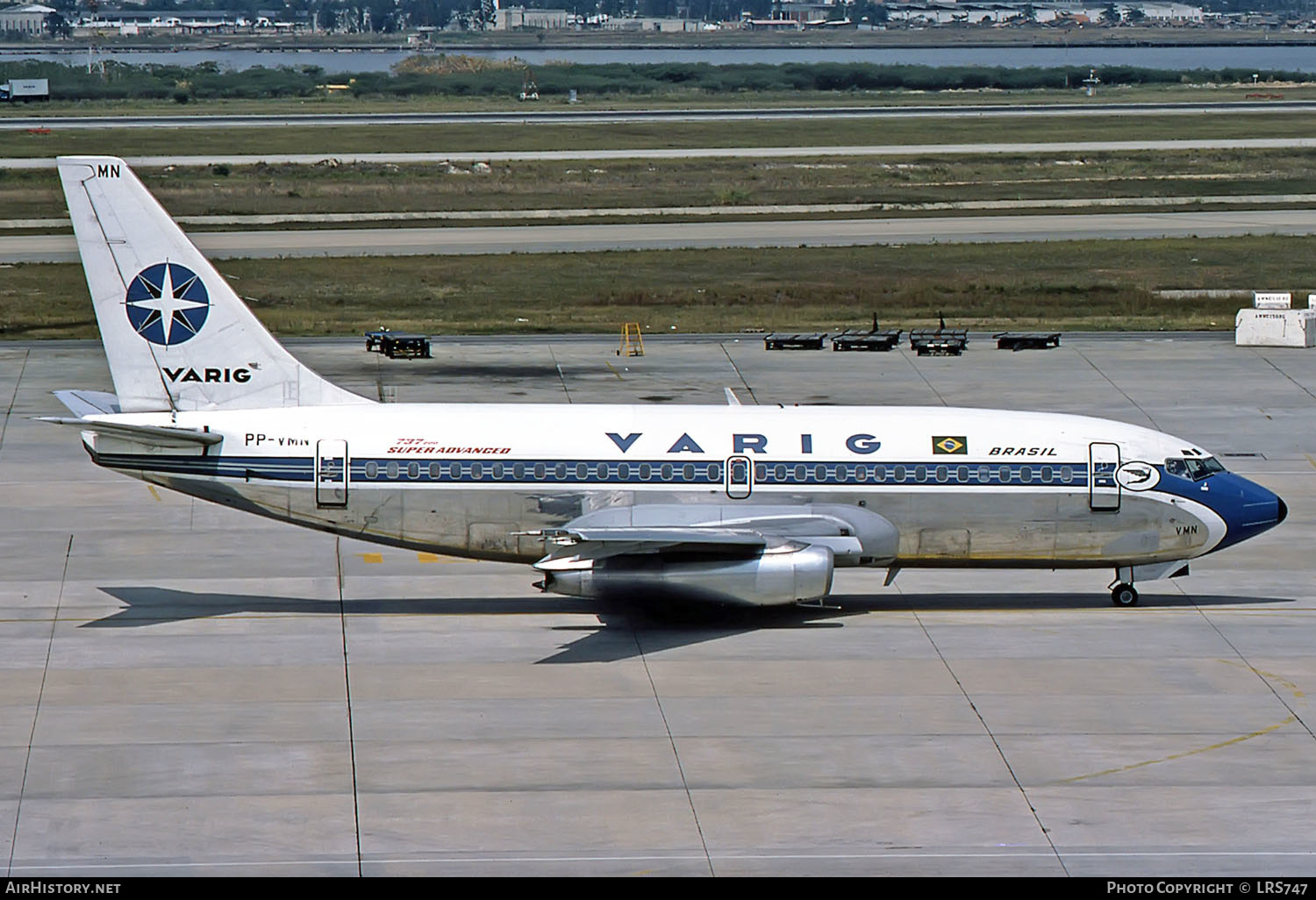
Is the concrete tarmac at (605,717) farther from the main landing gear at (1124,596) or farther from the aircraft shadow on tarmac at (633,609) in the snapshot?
the main landing gear at (1124,596)

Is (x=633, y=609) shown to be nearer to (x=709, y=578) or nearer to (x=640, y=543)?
(x=709, y=578)

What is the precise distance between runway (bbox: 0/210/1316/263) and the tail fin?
53.6 meters

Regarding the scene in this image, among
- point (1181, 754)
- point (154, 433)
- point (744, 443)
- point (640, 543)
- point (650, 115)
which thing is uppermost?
point (154, 433)

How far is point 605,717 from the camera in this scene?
2742 centimetres

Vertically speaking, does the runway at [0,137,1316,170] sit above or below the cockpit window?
below

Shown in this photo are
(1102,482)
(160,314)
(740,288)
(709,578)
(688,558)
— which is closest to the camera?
(709,578)

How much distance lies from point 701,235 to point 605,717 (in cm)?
6885

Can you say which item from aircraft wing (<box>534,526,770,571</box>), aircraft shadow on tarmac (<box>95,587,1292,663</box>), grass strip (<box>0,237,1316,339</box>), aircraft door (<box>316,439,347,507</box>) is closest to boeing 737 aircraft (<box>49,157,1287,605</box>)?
aircraft door (<box>316,439,347,507</box>)

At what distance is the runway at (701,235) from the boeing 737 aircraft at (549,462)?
53714 mm

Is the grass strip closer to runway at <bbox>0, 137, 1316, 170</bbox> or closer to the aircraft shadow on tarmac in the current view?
the aircraft shadow on tarmac

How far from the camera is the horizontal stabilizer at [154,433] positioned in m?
32.2

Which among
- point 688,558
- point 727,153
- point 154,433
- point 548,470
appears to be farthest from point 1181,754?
point 727,153

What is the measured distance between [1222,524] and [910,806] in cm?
1322

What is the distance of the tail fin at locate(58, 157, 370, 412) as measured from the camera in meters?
32.7
